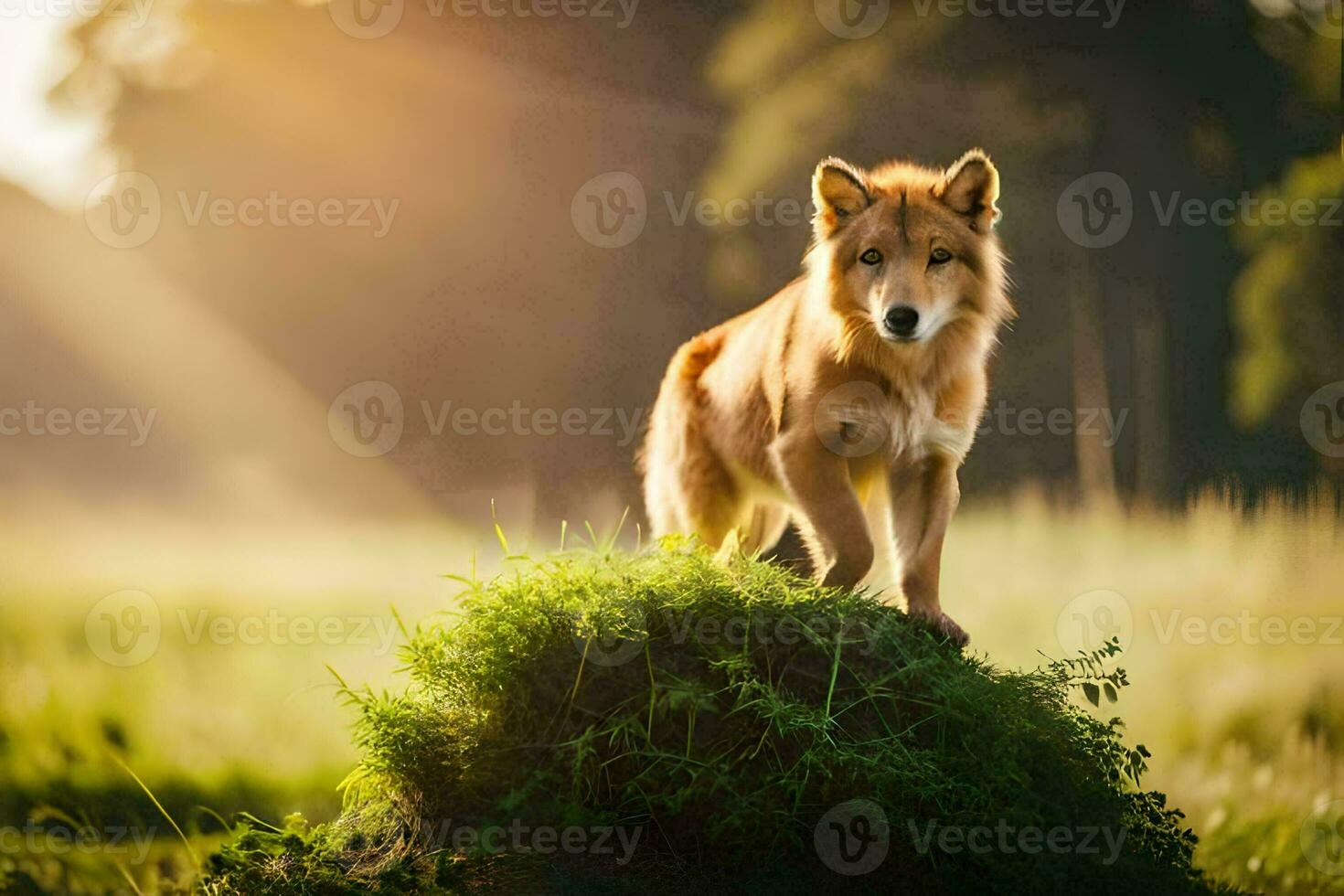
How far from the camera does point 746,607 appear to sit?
4.32 metres

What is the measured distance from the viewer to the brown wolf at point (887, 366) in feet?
16.3

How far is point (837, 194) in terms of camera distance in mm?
5211

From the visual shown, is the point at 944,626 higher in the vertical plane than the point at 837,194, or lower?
lower

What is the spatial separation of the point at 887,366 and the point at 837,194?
85cm

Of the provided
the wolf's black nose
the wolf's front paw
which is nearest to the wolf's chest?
the wolf's black nose

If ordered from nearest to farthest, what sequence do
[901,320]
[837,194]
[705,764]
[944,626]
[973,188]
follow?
[705,764]
[901,320]
[944,626]
[973,188]
[837,194]

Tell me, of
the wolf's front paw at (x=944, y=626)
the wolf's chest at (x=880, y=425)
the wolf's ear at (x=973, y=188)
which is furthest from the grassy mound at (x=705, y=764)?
the wolf's ear at (x=973, y=188)

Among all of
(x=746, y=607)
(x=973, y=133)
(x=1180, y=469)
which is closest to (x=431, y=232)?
(x=973, y=133)

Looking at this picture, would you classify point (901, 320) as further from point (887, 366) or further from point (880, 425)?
point (880, 425)

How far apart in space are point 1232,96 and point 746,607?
282 inches

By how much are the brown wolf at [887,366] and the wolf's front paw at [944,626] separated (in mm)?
11

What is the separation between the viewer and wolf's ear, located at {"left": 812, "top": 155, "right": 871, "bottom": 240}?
5.14m

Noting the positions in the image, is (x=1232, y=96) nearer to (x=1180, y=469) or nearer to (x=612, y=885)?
(x=1180, y=469)

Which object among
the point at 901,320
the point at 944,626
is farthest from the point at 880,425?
the point at 944,626
